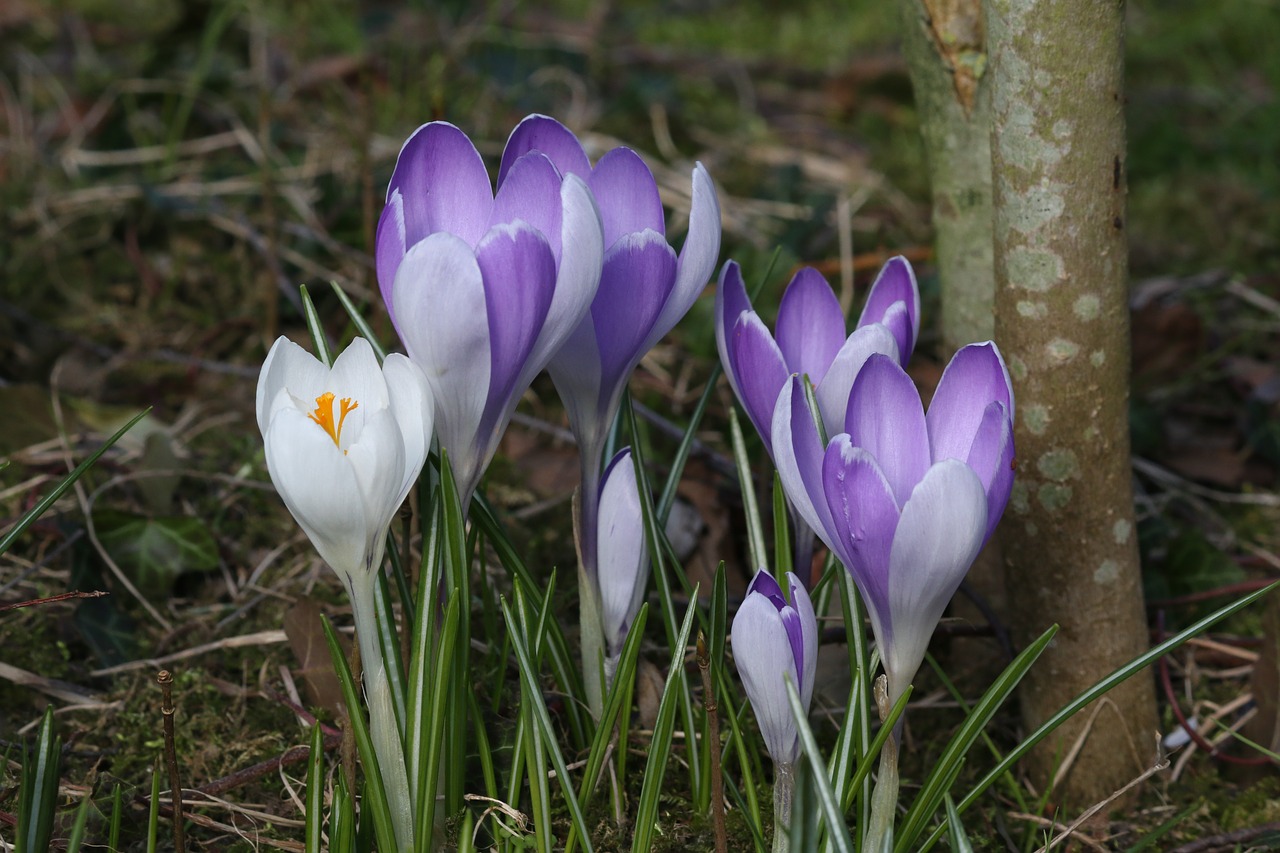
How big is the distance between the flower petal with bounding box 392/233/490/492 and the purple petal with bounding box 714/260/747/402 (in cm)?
27

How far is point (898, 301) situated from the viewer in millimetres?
1191

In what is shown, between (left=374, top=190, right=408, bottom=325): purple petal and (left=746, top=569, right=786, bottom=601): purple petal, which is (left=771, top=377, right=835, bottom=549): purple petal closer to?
(left=746, top=569, right=786, bottom=601): purple petal

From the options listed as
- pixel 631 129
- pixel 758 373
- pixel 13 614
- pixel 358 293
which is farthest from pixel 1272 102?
pixel 13 614

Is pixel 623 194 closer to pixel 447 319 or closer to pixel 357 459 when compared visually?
pixel 447 319

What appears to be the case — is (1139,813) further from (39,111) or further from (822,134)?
(39,111)

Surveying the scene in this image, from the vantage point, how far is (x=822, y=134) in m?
3.43

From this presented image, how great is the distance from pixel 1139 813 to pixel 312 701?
1003 millimetres

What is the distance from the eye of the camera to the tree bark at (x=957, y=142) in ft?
4.58

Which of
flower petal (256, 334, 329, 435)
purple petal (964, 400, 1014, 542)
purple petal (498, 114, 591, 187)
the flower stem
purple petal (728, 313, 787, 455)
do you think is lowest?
the flower stem

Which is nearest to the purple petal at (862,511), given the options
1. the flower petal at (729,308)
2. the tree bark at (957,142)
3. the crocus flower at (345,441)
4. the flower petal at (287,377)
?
the flower petal at (729,308)

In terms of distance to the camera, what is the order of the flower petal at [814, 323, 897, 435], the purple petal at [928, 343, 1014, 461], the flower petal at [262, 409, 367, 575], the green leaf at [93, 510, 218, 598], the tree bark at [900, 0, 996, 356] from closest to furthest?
the flower petal at [262, 409, 367, 575] < the purple petal at [928, 343, 1014, 461] < the flower petal at [814, 323, 897, 435] < the tree bark at [900, 0, 996, 356] < the green leaf at [93, 510, 218, 598]

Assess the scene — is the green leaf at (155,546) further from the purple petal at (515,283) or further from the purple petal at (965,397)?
the purple petal at (965,397)

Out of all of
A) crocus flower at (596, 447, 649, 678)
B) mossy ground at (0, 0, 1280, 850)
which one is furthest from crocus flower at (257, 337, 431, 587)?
mossy ground at (0, 0, 1280, 850)

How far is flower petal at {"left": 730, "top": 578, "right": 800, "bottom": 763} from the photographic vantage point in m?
0.96
